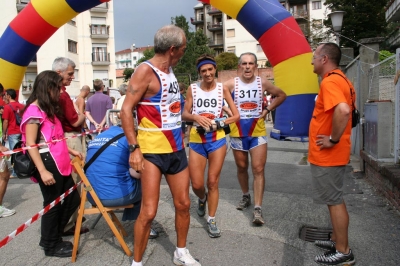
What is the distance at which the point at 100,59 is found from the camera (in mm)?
42000

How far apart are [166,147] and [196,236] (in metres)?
1.37

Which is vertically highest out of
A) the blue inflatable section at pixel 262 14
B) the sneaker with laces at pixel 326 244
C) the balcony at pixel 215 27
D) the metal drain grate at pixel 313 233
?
the balcony at pixel 215 27

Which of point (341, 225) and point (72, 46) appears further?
point (72, 46)

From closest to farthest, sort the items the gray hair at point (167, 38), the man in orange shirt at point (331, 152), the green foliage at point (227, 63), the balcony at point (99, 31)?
the gray hair at point (167, 38) < the man in orange shirt at point (331, 152) < the balcony at point (99, 31) < the green foliage at point (227, 63)

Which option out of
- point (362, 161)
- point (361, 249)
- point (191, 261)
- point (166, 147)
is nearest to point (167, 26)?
point (166, 147)

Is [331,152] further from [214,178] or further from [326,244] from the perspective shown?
[214,178]

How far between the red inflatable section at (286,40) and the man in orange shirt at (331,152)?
1.14 metres

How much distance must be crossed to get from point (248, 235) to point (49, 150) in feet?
7.21

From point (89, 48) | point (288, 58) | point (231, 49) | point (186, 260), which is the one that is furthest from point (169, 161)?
point (231, 49)

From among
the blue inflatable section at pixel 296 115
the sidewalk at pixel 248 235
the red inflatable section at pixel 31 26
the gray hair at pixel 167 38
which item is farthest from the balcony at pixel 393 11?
the gray hair at pixel 167 38

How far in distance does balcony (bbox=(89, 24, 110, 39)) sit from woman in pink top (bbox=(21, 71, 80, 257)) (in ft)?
133

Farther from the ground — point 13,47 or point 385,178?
point 13,47

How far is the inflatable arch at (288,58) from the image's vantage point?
439 centimetres

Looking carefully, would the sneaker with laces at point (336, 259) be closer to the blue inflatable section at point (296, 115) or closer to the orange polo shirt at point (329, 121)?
the orange polo shirt at point (329, 121)
